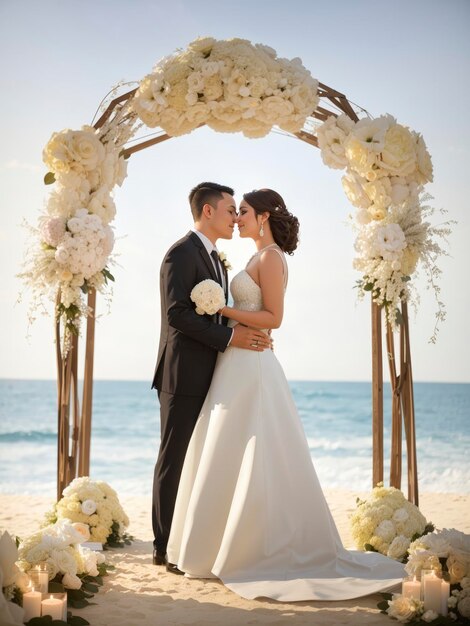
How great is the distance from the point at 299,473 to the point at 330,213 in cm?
1949

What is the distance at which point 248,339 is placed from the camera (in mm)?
4902

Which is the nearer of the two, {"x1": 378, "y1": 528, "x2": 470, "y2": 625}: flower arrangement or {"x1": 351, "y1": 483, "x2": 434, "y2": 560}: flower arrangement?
{"x1": 378, "y1": 528, "x2": 470, "y2": 625}: flower arrangement

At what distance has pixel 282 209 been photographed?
520 centimetres

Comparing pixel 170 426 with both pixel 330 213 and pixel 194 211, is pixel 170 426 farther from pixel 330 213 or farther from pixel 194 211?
pixel 330 213

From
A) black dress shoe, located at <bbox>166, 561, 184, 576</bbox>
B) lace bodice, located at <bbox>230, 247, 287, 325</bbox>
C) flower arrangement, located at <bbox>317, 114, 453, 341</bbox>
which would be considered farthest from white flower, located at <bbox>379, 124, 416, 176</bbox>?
black dress shoe, located at <bbox>166, 561, 184, 576</bbox>

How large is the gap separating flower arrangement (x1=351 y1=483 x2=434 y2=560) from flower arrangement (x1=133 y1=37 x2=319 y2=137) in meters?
2.80

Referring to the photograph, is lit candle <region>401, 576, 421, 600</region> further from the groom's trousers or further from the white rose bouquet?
the groom's trousers

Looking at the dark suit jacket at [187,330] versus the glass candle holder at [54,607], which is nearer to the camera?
the glass candle holder at [54,607]

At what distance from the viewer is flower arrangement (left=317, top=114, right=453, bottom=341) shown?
5492 mm

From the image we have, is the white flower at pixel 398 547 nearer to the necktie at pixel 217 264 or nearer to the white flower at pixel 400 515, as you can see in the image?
the white flower at pixel 400 515

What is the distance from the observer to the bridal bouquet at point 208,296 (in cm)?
485

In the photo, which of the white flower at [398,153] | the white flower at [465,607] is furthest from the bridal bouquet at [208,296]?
the white flower at [465,607]

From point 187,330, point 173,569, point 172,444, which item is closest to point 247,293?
point 187,330

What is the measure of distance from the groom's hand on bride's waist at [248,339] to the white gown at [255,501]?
5 cm
